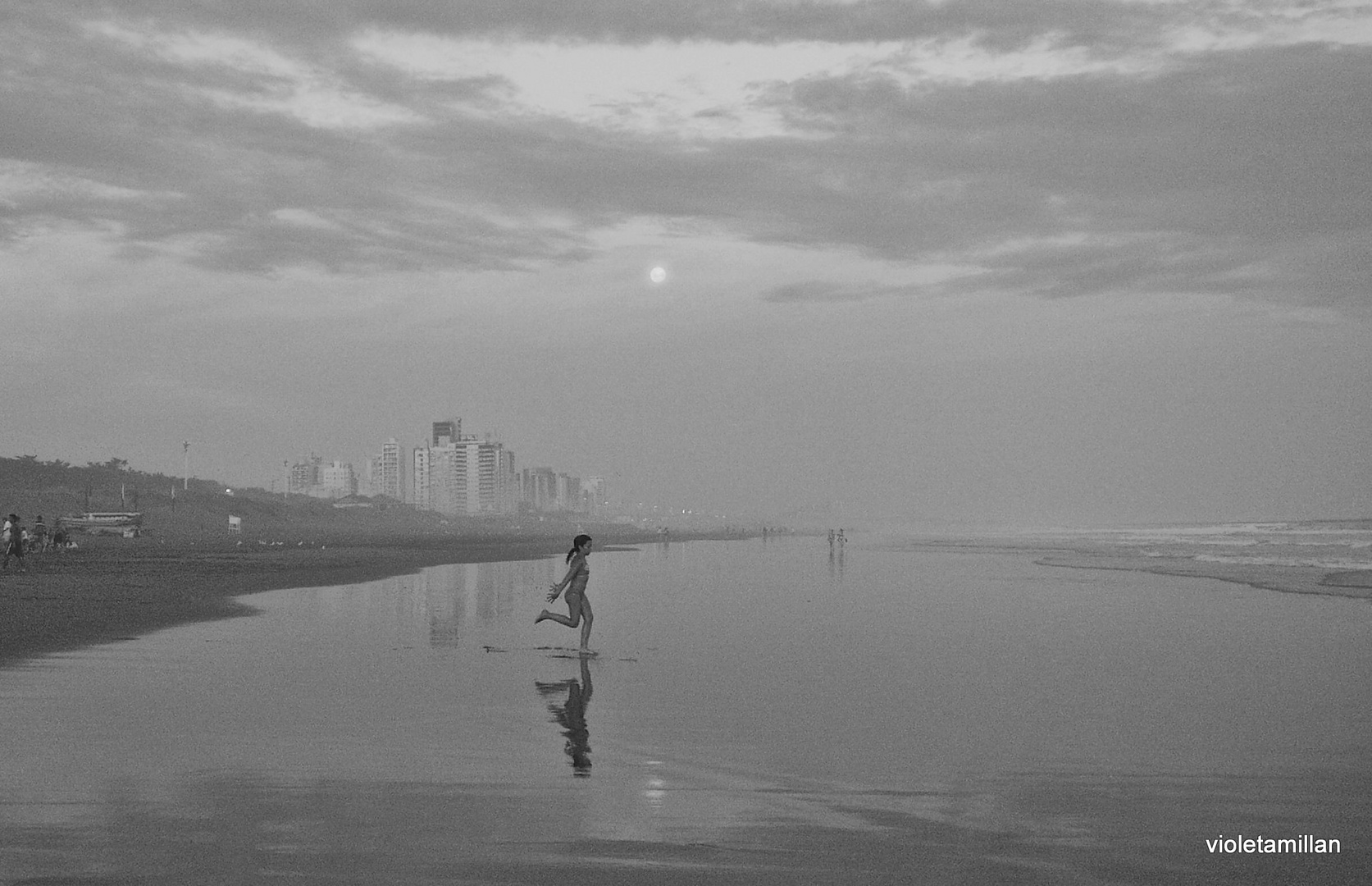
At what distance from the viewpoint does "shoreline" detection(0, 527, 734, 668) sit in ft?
66.6

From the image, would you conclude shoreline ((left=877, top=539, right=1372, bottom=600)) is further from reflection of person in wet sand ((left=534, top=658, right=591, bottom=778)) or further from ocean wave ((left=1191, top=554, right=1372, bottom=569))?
reflection of person in wet sand ((left=534, top=658, right=591, bottom=778))

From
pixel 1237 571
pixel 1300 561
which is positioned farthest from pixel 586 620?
pixel 1300 561

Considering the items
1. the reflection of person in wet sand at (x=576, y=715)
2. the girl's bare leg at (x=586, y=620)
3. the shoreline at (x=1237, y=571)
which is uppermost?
the girl's bare leg at (x=586, y=620)

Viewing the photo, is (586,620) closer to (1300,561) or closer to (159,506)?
(1300,561)

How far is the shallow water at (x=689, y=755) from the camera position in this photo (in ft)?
24.2

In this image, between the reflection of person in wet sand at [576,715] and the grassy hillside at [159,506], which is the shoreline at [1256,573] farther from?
the grassy hillside at [159,506]

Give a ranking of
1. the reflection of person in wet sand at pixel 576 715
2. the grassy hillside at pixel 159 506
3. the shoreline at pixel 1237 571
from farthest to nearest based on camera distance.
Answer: the grassy hillside at pixel 159 506 < the shoreline at pixel 1237 571 < the reflection of person in wet sand at pixel 576 715

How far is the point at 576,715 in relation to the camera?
12680 millimetres

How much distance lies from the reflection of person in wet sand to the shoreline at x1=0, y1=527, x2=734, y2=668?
756 cm

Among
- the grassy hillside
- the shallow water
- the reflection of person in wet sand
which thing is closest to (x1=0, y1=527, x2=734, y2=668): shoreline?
the shallow water

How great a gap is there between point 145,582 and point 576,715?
25374mm

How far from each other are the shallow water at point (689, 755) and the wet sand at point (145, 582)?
1900mm

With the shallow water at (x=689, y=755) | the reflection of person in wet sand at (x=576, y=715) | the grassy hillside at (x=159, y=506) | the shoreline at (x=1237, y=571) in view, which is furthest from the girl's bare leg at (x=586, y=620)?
the grassy hillside at (x=159, y=506)

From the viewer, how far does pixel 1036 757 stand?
1056 cm
